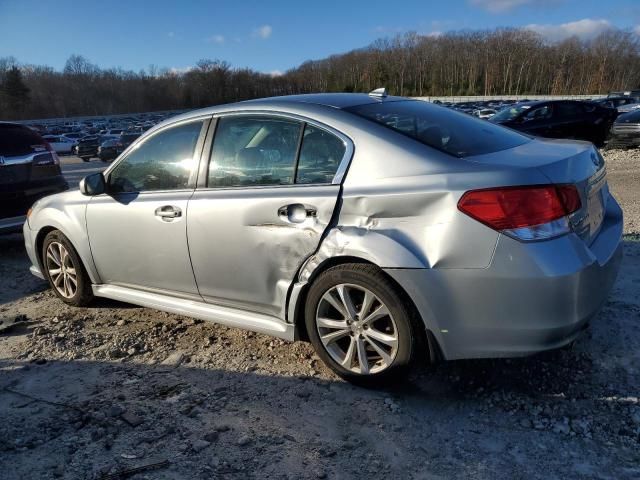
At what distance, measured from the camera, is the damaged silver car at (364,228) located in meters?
2.50

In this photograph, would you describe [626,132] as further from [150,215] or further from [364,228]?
[150,215]

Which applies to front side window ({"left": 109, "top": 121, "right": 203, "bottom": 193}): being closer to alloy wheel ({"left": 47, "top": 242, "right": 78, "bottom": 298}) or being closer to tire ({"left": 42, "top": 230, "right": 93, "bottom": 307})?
tire ({"left": 42, "top": 230, "right": 93, "bottom": 307})

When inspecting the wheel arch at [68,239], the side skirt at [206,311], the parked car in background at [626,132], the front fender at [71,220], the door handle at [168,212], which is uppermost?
the door handle at [168,212]

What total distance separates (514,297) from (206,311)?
197cm

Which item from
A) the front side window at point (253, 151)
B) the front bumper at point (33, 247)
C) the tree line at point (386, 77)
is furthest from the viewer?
the tree line at point (386, 77)

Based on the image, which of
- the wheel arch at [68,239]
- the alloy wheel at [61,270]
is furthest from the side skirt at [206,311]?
the alloy wheel at [61,270]

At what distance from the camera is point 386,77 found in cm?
11488

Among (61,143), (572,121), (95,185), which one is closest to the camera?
(95,185)

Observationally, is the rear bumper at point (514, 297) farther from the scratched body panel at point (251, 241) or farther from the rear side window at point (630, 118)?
the rear side window at point (630, 118)

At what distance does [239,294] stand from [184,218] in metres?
0.62

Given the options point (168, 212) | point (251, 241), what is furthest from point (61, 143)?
point (251, 241)

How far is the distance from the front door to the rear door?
0.14 meters

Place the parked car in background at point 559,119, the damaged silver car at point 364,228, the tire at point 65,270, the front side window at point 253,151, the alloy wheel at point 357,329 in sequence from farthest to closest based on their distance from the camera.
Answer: the parked car in background at point 559,119
the tire at point 65,270
the front side window at point 253,151
the alloy wheel at point 357,329
the damaged silver car at point 364,228

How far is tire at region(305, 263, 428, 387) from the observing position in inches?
108
